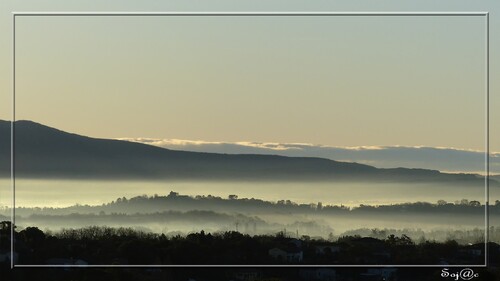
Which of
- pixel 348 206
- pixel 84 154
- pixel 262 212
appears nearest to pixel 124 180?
pixel 84 154

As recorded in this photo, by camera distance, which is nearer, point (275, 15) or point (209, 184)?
point (275, 15)

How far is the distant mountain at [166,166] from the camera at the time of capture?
20.1m

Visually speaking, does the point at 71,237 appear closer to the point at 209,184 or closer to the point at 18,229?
the point at 18,229

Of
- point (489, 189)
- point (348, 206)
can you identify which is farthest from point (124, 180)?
point (489, 189)

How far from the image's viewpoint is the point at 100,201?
65.5ft

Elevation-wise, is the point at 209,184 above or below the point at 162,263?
above

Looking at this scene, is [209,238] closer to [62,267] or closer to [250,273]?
[250,273]

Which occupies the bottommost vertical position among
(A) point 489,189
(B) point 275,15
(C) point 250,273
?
(C) point 250,273

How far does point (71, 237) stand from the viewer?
21.7 m

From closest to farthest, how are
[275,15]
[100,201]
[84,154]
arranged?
1. [275,15]
2. [100,201]
3. [84,154]

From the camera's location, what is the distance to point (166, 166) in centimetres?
2052

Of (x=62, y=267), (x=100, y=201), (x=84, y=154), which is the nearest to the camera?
(x=100, y=201)

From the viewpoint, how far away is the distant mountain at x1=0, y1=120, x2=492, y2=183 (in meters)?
20.1

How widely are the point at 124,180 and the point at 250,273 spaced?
9.97 feet
